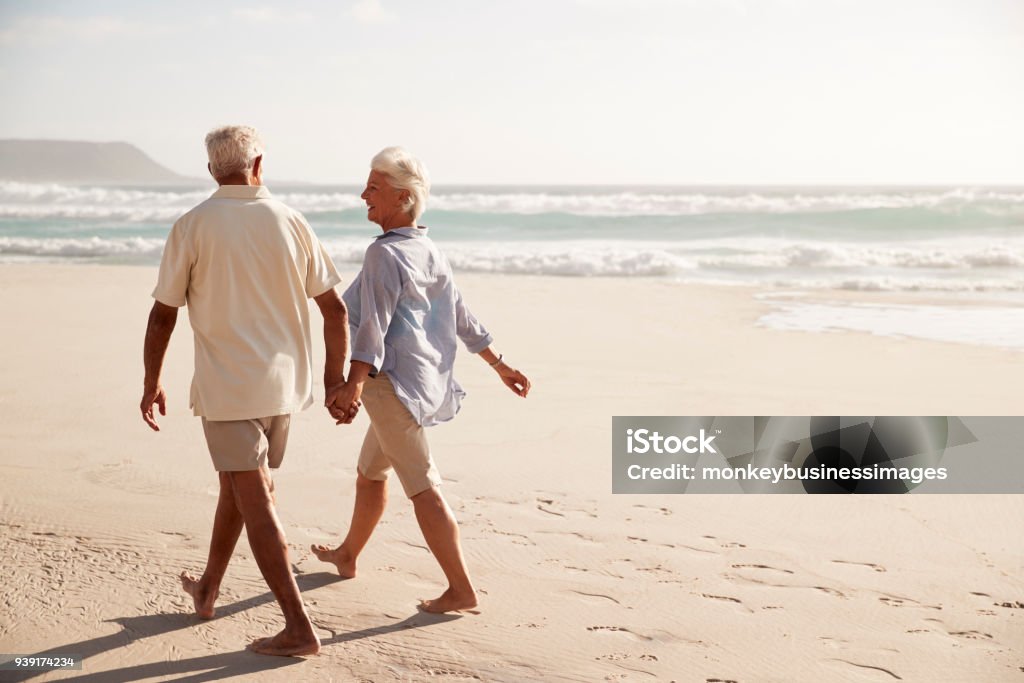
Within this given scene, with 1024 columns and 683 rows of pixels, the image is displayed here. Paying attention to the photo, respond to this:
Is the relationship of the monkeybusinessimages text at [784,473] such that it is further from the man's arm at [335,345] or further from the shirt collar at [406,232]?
the man's arm at [335,345]

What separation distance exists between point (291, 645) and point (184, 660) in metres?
0.33

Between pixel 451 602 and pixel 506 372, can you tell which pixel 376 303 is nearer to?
pixel 506 372

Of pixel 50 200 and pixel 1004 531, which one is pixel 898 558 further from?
pixel 50 200

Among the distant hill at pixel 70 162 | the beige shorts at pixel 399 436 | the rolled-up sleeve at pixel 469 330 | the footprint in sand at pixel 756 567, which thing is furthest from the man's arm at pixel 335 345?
the distant hill at pixel 70 162

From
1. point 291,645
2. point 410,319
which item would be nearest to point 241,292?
point 410,319

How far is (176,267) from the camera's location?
3.11 meters

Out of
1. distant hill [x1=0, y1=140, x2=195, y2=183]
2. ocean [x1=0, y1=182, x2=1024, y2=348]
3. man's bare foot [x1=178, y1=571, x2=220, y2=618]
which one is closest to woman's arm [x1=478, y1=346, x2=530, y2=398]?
man's bare foot [x1=178, y1=571, x2=220, y2=618]

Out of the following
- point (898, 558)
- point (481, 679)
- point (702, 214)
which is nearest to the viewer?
point (481, 679)

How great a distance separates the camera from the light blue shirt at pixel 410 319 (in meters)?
3.39

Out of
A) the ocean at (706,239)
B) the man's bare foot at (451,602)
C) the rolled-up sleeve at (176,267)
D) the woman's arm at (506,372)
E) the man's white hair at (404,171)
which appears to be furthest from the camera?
the ocean at (706,239)

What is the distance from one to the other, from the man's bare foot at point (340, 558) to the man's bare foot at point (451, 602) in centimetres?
46

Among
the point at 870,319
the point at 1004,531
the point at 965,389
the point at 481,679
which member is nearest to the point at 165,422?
the point at 481,679

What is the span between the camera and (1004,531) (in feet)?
15.6

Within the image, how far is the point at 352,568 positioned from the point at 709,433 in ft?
10.3
